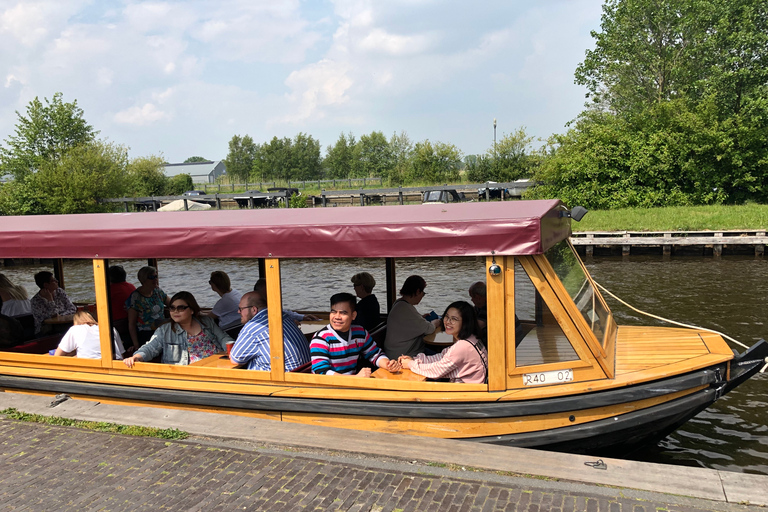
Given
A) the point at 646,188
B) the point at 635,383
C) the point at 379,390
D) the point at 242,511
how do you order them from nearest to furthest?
the point at 242,511 → the point at 635,383 → the point at 379,390 → the point at 646,188

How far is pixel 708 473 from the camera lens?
401 cm

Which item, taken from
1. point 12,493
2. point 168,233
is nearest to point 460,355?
point 168,233

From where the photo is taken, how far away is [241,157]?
76.2 meters

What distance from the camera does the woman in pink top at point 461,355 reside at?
478 centimetres

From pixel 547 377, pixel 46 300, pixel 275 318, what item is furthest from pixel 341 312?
pixel 46 300

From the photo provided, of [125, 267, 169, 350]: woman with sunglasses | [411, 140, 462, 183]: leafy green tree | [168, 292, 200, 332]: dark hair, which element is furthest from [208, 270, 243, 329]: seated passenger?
[411, 140, 462, 183]: leafy green tree

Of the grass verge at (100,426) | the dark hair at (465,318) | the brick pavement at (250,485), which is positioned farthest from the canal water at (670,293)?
the brick pavement at (250,485)

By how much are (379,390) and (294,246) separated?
1382 mm

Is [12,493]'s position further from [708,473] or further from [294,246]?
[708,473]

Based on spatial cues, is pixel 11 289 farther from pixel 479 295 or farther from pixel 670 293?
pixel 670 293

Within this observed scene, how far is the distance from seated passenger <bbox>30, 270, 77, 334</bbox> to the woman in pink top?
199 inches

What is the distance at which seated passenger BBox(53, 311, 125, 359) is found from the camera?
5777mm

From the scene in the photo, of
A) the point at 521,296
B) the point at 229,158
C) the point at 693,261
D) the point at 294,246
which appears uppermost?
the point at 229,158

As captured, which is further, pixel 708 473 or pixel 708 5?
pixel 708 5
